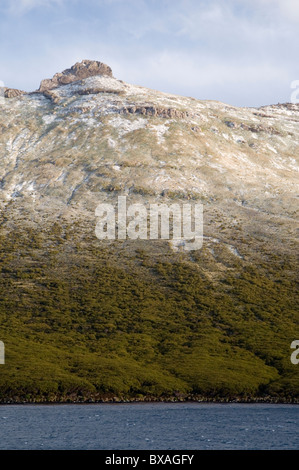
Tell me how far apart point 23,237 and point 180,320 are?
57.7m

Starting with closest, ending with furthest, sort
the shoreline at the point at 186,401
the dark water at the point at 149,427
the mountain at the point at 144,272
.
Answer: the dark water at the point at 149,427 → the shoreline at the point at 186,401 → the mountain at the point at 144,272

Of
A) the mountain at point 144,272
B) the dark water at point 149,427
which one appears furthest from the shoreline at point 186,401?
the dark water at point 149,427

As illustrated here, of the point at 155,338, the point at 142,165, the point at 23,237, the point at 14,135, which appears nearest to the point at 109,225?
the point at 23,237

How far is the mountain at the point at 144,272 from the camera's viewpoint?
208ft

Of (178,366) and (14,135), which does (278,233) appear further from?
(14,135)

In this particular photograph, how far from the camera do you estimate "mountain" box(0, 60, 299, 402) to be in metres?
63.5

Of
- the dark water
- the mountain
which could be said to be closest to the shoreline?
the mountain

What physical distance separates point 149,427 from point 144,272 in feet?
215

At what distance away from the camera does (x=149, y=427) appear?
43.0 meters

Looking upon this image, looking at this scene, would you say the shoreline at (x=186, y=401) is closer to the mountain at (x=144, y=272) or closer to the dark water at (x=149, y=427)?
the mountain at (x=144, y=272)

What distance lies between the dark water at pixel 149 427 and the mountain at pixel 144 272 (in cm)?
606

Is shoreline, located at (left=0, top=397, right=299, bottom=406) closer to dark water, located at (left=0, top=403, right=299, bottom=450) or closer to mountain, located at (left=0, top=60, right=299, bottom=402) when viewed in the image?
mountain, located at (left=0, top=60, right=299, bottom=402)

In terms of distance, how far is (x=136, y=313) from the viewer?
90.2 m
